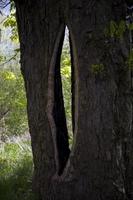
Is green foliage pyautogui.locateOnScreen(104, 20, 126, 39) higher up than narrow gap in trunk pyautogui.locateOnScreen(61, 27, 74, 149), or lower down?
higher up

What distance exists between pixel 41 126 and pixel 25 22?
126cm

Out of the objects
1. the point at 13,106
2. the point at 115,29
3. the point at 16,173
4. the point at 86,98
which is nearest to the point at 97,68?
the point at 86,98

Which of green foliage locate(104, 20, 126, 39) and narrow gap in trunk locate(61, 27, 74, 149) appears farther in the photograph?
narrow gap in trunk locate(61, 27, 74, 149)

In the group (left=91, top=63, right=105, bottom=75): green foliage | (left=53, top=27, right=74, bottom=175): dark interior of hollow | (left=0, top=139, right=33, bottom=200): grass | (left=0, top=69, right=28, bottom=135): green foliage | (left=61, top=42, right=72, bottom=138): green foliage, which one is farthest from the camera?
(left=0, top=69, right=28, bottom=135): green foliage

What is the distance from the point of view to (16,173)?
7.96 meters

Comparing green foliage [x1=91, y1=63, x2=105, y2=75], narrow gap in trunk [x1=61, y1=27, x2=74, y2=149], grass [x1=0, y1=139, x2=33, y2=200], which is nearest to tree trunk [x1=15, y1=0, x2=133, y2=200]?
green foliage [x1=91, y1=63, x2=105, y2=75]

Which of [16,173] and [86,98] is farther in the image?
[16,173]

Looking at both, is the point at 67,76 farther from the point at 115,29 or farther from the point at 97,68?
the point at 115,29

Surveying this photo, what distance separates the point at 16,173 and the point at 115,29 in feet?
11.7

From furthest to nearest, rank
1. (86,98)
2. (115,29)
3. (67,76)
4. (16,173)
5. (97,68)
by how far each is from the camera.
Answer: (67,76) < (16,173) < (86,98) < (97,68) < (115,29)

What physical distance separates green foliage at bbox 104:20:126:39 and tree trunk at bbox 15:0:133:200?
7 cm

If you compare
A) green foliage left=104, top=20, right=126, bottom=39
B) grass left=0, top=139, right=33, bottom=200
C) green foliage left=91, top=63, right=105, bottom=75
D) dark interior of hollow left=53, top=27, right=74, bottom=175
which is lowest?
grass left=0, top=139, right=33, bottom=200

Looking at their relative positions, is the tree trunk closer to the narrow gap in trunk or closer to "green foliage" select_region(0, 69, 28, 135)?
the narrow gap in trunk

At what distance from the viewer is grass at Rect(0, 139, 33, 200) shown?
6.93 meters
